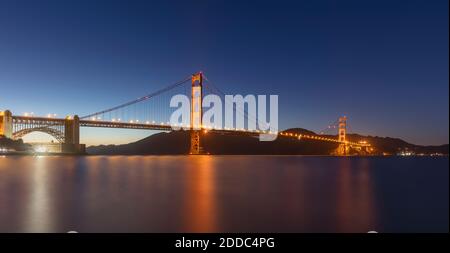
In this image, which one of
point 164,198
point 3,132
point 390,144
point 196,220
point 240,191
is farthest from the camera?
point 390,144

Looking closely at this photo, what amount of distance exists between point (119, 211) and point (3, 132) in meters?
56.2

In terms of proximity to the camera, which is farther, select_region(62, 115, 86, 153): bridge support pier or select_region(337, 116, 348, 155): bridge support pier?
select_region(337, 116, 348, 155): bridge support pier

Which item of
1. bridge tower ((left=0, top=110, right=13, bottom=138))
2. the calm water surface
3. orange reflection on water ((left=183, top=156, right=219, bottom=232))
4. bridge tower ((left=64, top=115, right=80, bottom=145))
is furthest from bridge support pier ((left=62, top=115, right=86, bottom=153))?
orange reflection on water ((left=183, top=156, right=219, bottom=232))

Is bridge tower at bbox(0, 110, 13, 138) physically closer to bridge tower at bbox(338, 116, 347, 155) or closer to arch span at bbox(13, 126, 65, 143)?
arch span at bbox(13, 126, 65, 143)

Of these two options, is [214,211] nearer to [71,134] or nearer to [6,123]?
[71,134]

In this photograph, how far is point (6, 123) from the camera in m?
57.7

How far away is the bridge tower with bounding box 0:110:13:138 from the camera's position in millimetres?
57375

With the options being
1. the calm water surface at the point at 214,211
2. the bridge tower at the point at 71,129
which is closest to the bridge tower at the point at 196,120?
the bridge tower at the point at 71,129

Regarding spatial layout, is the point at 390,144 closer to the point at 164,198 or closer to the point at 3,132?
the point at 3,132

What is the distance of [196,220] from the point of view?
368 inches

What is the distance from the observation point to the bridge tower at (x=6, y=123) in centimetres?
5738

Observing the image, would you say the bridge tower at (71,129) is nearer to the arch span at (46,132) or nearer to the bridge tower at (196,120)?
the arch span at (46,132)

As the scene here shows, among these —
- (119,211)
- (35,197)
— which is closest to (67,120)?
(35,197)
